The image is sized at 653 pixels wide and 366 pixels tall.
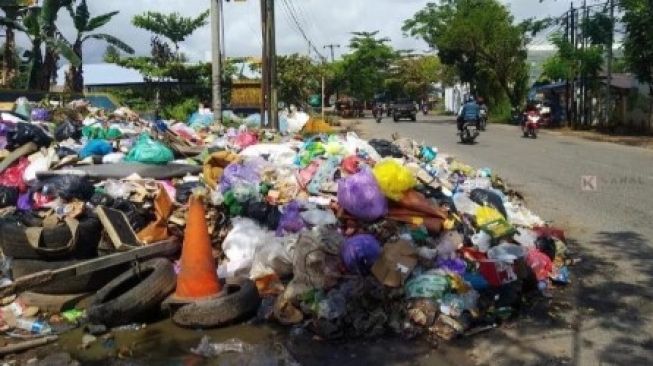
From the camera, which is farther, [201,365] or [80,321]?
[80,321]

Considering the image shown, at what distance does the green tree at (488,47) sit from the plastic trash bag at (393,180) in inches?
1328

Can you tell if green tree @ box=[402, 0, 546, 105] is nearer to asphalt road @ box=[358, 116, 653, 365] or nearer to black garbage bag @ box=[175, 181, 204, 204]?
asphalt road @ box=[358, 116, 653, 365]

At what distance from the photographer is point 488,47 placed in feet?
134

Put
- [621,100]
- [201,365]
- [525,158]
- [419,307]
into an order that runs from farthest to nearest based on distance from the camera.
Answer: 1. [621,100]
2. [525,158]
3. [419,307]
4. [201,365]

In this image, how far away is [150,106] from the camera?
2705cm

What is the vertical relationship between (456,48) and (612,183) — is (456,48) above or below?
above

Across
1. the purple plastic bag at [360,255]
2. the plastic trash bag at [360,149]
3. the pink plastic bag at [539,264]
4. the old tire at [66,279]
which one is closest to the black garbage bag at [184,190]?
the old tire at [66,279]

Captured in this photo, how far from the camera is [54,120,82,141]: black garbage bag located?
10.4 m

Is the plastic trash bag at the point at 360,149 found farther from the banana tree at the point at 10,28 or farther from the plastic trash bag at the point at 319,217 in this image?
the banana tree at the point at 10,28

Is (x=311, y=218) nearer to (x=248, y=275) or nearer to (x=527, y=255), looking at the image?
(x=248, y=275)

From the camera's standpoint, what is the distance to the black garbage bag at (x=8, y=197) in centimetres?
765

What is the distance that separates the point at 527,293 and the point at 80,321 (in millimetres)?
3843

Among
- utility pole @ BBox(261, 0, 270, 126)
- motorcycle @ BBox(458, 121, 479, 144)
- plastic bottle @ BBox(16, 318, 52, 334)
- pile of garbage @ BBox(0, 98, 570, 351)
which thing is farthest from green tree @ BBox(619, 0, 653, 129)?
Result: plastic bottle @ BBox(16, 318, 52, 334)

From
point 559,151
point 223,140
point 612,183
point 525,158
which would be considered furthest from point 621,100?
point 223,140
